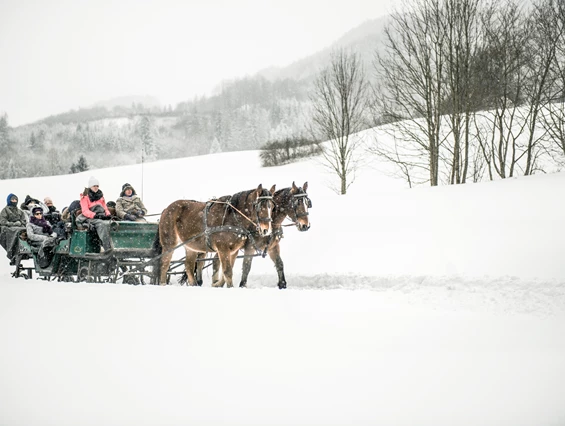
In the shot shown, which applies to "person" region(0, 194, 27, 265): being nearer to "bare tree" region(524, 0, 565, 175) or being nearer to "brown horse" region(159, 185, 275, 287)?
"brown horse" region(159, 185, 275, 287)

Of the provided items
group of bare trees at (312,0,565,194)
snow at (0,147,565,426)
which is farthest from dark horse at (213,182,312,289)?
group of bare trees at (312,0,565,194)

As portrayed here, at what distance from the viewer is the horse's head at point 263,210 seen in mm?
7863

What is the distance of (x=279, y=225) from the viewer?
890cm

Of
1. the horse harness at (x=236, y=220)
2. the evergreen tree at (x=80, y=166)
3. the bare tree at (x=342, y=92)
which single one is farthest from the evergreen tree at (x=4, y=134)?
the horse harness at (x=236, y=220)

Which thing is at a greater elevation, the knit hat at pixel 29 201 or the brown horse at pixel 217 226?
the knit hat at pixel 29 201

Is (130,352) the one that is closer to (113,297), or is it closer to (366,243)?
(113,297)

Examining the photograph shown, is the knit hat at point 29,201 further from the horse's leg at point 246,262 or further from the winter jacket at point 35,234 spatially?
the horse's leg at point 246,262

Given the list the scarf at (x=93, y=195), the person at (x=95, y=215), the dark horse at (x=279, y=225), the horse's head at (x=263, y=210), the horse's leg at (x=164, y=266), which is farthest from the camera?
the scarf at (x=93, y=195)

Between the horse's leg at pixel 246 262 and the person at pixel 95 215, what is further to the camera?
the person at pixel 95 215

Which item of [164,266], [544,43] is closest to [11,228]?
[164,266]

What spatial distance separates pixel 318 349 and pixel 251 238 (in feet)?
15.8

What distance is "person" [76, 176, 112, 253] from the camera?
914cm

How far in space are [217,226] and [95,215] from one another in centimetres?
293

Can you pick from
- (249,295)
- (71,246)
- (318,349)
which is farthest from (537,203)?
(71,246)
